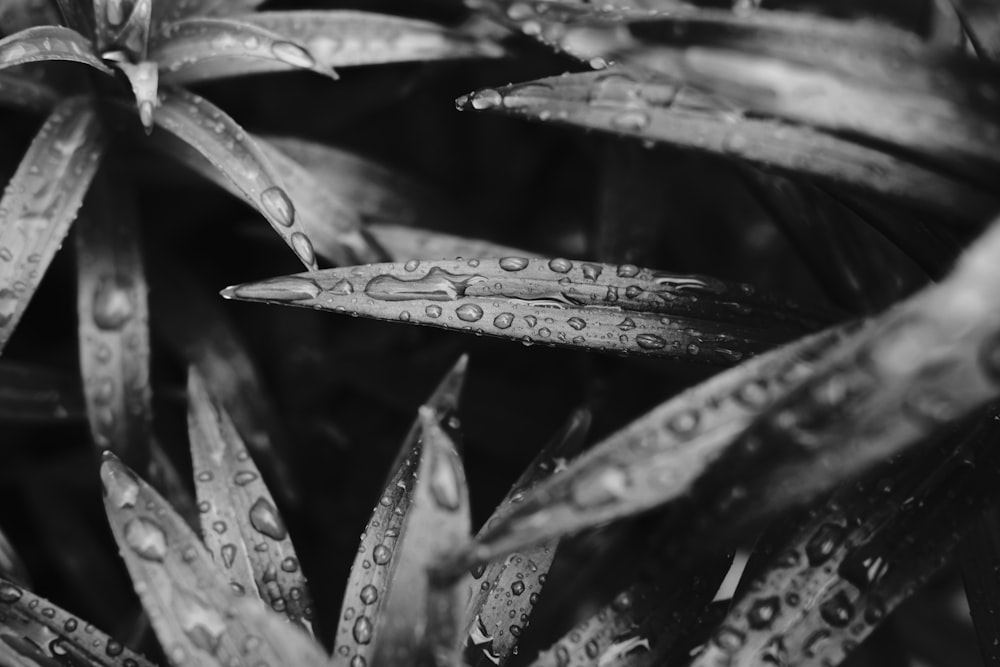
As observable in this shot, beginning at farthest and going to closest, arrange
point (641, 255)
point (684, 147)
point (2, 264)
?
point (641, 255)
point (2, 264)
point (684, 147)

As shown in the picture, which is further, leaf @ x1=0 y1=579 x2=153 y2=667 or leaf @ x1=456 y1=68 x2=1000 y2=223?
leaf @ x1=0 y1=579 x2=153 y2=667

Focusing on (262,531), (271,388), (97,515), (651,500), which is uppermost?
(651,500)

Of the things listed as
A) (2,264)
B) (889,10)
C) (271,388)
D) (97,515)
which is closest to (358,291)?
(2,264)

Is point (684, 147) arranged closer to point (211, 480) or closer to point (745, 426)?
point (745, 426)

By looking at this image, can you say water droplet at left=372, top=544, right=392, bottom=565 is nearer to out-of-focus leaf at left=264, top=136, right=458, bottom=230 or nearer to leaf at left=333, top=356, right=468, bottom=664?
leaf at left=333, top=356, right=468, bottom=664

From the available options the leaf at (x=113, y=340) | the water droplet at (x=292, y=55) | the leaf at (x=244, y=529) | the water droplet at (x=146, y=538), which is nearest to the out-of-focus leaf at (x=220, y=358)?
the leaf at (x=113, y=340)

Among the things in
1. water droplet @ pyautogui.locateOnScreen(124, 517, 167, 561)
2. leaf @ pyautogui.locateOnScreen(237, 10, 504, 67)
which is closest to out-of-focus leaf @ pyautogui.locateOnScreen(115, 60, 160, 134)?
leaf @ pyautogui.locateOnScreen(237, 10, 504, 67)
